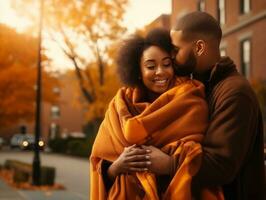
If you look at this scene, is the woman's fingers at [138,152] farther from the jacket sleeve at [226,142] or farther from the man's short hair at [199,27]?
the man's short hair at [199,27]

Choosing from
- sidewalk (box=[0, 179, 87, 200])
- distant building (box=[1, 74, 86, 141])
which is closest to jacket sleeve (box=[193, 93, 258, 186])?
sidewalk (box=[0, 179, 87, 200])

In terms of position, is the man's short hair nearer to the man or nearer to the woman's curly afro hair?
the man

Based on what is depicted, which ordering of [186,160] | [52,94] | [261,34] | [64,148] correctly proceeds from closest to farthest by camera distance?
[186,160], [261,34], [52,94], [64,148]

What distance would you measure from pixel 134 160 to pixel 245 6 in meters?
22.3

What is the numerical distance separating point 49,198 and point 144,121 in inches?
473

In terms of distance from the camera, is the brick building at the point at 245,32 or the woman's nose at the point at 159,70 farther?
the brick building at the point at 245,32

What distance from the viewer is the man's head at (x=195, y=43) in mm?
2408

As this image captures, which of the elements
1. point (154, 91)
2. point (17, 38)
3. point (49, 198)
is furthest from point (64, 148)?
point (154, 91)

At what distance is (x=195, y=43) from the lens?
2.41 metres

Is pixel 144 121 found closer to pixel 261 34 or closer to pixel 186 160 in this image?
pixel 186 160

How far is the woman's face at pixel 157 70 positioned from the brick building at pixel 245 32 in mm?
18710

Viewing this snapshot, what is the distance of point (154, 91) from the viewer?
247 cm

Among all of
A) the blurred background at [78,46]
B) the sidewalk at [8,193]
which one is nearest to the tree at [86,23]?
the blurred background at [78,46]

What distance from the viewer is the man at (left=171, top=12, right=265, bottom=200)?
2211mm
